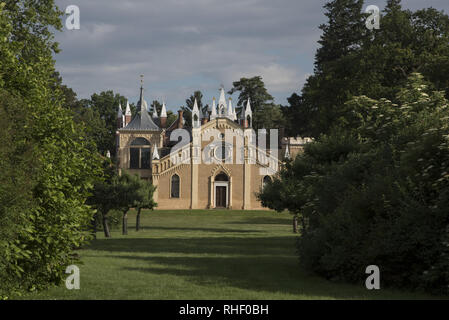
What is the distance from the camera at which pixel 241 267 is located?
20828 mm

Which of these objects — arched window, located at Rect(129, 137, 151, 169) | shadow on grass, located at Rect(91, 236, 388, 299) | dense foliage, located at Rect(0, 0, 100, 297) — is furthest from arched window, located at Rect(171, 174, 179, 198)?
dense foliage, located at Rect(0, 0, 100, 297)

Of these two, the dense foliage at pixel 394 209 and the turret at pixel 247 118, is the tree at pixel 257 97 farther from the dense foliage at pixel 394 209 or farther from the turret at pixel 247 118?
the dense foliage at pixel 394 209

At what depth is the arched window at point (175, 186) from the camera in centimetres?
8350

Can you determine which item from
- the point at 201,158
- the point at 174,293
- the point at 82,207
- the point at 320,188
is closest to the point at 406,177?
the point at 320,188

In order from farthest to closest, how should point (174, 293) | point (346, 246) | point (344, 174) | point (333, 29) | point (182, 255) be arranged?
point (333, 29), point (182, 255), point (344, 174), point (346, 246), point (174, 293)

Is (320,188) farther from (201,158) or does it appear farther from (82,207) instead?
(201,158)

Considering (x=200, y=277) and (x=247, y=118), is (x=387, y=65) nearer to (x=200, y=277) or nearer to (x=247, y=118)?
(x=200, y=277)

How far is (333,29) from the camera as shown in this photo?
64.2 m

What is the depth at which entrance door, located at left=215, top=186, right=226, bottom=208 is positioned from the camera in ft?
279

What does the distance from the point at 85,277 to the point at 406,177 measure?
8848 mm

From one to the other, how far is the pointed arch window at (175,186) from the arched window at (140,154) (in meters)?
8.97

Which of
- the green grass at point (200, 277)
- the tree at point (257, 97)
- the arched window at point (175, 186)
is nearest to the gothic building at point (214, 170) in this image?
the arched window at point (175, 186)

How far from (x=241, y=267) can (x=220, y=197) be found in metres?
64.4

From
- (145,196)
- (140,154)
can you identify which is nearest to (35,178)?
(145,196)
